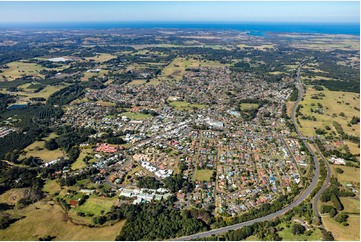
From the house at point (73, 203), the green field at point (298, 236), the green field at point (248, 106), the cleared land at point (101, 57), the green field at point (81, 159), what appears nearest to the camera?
the green field at point (298, 236)

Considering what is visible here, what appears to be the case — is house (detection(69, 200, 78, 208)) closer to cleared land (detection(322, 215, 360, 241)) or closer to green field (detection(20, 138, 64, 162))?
green field (detection(20, 138, 64, 162))

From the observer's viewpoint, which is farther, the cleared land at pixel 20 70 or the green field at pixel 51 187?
the cleared land at pixel 20 70

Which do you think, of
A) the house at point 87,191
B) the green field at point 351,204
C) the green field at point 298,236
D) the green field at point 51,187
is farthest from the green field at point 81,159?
the green field at point 351,204

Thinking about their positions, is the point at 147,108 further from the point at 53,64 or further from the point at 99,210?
the point at 53,64

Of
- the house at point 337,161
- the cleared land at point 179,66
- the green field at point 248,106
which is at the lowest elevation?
the house at point 337,161

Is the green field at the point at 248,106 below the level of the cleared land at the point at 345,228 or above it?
above

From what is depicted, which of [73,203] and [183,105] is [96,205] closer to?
[73,203]

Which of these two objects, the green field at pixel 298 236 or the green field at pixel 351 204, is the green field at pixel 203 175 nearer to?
the green field at pixel 298 236
